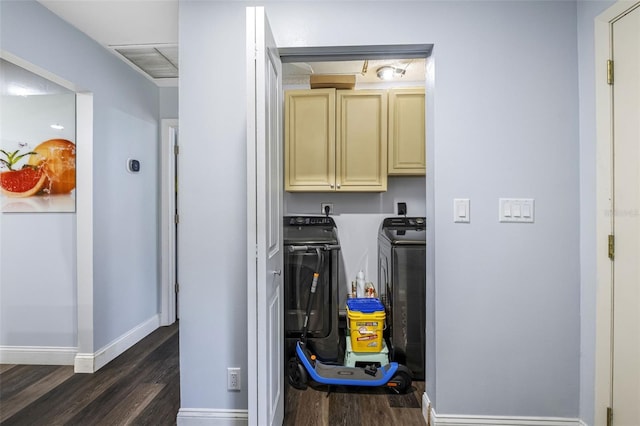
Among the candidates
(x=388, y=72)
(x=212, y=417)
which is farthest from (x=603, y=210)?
(x=212, y=417)

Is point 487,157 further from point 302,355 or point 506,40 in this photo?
point 302,355

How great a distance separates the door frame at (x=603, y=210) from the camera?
4.86ft

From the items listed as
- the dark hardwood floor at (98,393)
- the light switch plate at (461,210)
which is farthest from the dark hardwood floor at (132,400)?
the light switch plate at (461,210)

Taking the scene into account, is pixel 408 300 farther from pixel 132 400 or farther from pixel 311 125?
pixel 132 400

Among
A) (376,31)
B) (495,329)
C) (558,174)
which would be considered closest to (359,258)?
(495,329)

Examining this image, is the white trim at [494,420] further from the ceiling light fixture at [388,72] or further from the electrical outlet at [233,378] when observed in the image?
the ceiling light fixture at [388,72]

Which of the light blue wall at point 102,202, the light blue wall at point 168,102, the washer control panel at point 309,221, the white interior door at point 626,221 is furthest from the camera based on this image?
the light blue wall at point 168,102

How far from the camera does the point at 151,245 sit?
3191 mm

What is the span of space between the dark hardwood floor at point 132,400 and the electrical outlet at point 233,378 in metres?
0.40

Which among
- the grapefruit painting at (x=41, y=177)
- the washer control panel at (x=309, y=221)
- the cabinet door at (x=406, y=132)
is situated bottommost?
the washer control panel at (x=309, y=221)

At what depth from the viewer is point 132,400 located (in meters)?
2.04

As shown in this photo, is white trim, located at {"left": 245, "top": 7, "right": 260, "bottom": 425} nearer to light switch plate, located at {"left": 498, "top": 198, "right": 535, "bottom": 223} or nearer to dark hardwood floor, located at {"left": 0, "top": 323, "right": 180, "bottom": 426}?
dark hardwood floor, located at {"left": 0, "top": 323, "right": 180, "bottom": 426}

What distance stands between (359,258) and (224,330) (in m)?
1.49

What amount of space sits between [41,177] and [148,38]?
133cm
